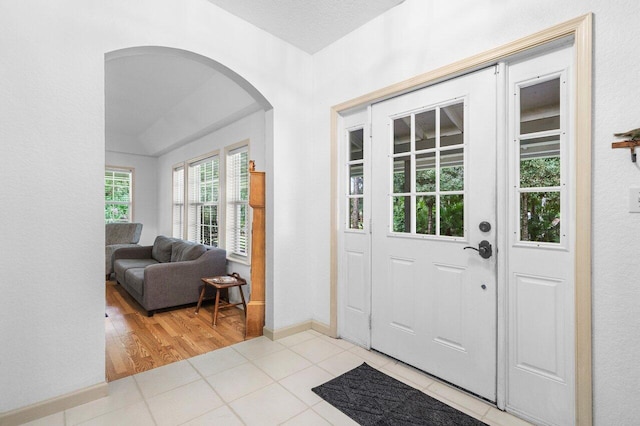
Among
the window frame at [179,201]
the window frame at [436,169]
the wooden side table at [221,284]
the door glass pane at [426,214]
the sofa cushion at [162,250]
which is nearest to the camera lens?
the window frame at [436,169]

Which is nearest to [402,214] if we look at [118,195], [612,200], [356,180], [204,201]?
[356,180]

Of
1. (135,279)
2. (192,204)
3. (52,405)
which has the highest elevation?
(192,204)

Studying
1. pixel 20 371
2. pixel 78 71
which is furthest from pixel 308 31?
pixel 20 371

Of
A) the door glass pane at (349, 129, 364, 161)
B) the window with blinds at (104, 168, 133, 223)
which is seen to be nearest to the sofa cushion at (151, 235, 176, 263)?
the window with blinds at (104, 168, 133, 223)

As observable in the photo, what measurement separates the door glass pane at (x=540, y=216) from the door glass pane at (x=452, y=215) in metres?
0.36

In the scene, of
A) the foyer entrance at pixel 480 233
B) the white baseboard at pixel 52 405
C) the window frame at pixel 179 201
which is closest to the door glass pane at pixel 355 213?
the foyer entrance at pixel 480 233

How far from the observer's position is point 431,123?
230 cm

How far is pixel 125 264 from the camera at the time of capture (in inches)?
196

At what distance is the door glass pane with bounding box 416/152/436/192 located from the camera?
2291 mm

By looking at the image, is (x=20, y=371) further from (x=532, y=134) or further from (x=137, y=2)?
(x=532, y=134)

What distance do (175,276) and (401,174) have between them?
307 centimetres

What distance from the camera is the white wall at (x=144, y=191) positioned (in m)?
7.24

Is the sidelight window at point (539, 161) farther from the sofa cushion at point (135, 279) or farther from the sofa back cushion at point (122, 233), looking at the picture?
the sofa back cushion at point (122, 233)

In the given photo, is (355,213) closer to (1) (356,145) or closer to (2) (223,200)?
(1) (356,145)
